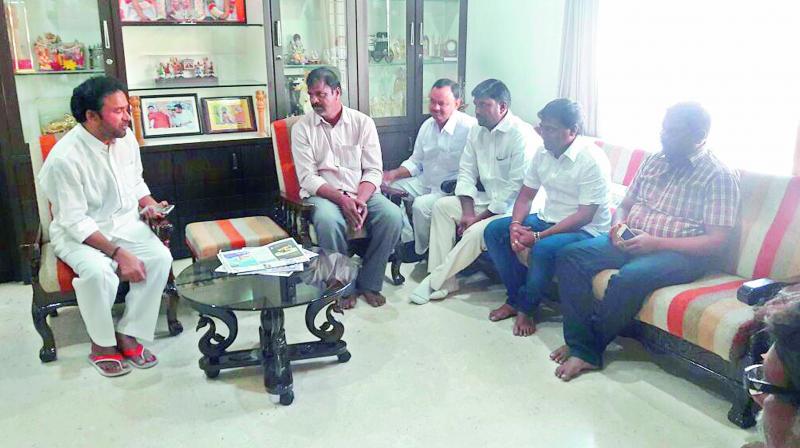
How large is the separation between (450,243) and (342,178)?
0.68 metres

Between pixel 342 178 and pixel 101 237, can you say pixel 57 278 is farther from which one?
pixel 342 178

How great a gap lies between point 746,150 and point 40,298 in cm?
326

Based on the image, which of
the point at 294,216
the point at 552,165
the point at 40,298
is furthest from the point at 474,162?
the point at 40,298

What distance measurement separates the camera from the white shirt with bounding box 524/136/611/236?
2904mm

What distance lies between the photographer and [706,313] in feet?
7.61

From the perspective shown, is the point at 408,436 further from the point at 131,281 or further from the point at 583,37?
the point at 583,37

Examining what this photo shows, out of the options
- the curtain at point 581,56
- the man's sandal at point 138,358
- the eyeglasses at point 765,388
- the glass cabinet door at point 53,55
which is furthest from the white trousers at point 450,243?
the glass cabinet door at point 53,55

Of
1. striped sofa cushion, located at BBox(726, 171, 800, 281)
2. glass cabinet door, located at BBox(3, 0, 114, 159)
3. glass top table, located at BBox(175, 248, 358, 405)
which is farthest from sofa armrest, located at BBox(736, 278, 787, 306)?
glass cabinet door, located at BBox(3, 0, 114, 159)

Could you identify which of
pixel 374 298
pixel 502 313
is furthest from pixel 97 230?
pixel 502 313

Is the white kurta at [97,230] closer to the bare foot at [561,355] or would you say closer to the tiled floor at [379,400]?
the tiled floor at [379,400]

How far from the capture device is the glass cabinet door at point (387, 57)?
432 cm

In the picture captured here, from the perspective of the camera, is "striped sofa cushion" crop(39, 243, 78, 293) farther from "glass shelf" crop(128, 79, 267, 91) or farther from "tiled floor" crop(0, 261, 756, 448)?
"glass shelf" crop(128, 79, 267, 91)

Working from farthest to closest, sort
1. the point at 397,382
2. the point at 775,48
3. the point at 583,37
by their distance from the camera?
the point at 583,37 < the point at 775,48 < the point at 397,382

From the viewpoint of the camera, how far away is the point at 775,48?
9.93ft
